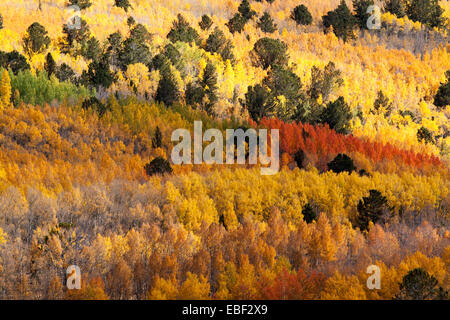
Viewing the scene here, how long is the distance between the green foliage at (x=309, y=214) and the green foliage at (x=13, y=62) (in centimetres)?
2483

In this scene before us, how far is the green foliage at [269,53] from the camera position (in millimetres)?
49719

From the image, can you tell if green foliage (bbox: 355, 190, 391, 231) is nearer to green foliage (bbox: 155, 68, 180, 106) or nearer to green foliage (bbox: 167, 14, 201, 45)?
green foliage (bbox: 155, 68, 180, 106)

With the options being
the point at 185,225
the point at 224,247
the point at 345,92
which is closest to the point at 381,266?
the point at 224,247

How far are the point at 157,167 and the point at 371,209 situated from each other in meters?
11.1

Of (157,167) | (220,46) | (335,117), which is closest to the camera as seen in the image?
(157,167)

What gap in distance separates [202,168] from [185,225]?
26.1 feet

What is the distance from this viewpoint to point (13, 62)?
37219 mm

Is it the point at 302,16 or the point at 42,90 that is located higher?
the point at 302,16

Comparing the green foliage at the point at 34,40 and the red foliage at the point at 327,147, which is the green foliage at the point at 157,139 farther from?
the green foliage at the point at 34,40

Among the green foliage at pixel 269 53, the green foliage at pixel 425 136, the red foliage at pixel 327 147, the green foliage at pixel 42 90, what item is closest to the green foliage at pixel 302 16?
the green foliage at pixel 269 53

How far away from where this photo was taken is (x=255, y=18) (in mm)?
68125

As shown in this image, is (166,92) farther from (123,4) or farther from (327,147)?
(123,4)

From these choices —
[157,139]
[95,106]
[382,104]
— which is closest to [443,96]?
[382,104]

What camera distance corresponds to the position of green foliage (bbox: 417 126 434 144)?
4391 cm
